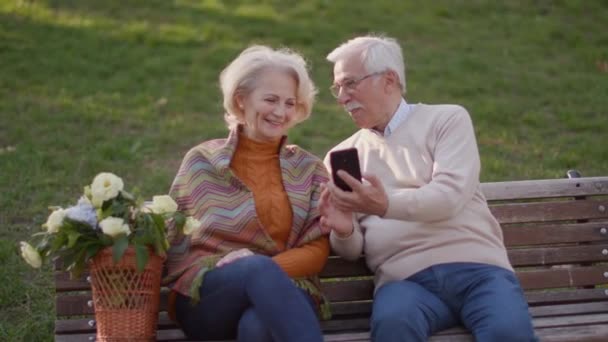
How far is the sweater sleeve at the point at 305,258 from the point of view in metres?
3.86

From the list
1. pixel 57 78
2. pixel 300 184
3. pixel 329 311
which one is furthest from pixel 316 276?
pixel 57 78

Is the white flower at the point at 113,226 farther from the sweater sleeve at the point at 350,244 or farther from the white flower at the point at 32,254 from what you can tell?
the sweater sleeve at the point at 350,244

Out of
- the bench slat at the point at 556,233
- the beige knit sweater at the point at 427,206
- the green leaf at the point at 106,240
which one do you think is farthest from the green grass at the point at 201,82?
the bench slat at the point at 556,233

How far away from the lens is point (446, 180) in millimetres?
3885

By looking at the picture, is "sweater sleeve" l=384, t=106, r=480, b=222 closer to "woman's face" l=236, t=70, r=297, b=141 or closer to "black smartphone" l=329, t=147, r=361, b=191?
"black smartphone" l=329, t=147, r=361, b=191

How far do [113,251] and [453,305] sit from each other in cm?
145

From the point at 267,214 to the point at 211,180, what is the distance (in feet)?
0.94

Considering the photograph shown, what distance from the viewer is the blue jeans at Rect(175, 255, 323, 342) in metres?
3.50

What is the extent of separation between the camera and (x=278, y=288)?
3551mm

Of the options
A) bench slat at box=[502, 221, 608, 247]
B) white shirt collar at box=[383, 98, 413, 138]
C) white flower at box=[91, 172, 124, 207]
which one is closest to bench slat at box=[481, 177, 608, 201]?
bench slat at box=[502, 221, 608, 247]

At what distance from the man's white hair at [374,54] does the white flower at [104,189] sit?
1.21 meters

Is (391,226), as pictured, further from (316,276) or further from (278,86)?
(278,86)

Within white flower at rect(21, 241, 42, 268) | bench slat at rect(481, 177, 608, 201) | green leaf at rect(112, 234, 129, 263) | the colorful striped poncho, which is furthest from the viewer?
bench slat at rect(481, 177, 608, 201)

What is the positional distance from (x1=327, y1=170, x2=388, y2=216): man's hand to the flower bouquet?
74 cm
